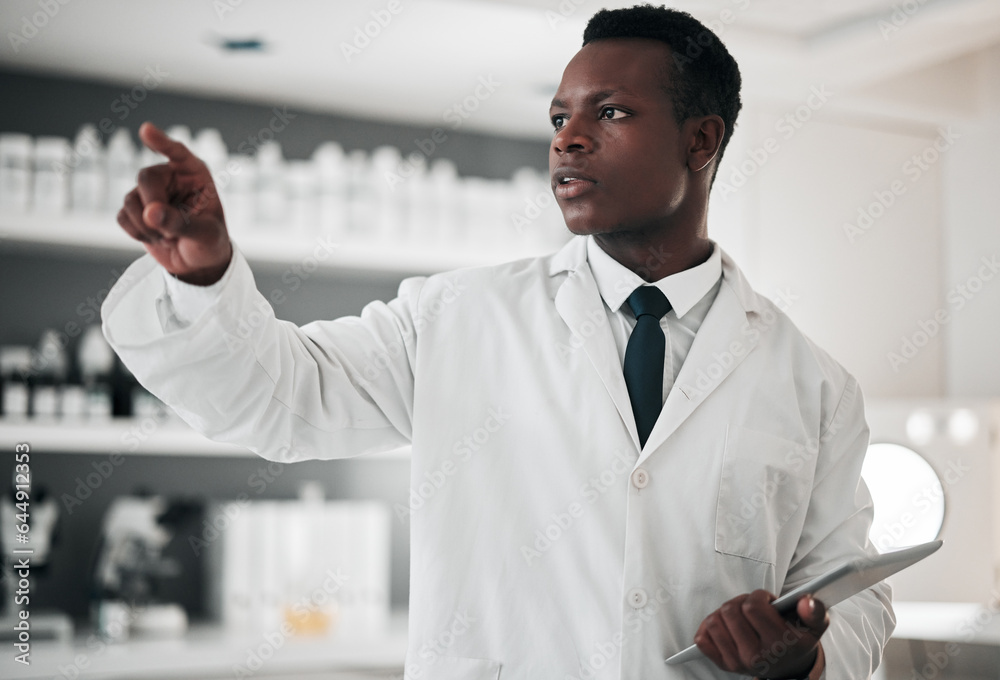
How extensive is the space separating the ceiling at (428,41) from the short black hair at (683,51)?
834mm

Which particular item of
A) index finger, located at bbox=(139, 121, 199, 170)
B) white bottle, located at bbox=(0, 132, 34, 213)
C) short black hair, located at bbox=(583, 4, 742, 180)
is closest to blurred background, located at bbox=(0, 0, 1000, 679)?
white bottle, located at bbox=(0, 132, 34, 213)

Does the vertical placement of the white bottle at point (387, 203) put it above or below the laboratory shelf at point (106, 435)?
above

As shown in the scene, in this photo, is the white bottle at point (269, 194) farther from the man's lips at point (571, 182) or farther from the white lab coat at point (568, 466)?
the man's lips at point (571, 182)

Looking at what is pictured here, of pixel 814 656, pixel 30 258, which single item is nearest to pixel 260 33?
pixel 30 258

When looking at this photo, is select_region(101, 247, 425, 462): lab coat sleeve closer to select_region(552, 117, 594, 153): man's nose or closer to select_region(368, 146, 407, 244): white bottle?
select_region(552, 117, 594, 153): man's nose

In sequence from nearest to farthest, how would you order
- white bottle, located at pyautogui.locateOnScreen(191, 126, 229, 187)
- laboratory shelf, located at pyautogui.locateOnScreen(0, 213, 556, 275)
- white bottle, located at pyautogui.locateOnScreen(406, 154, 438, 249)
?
laboratory shelf, located at pyautogui.locateOnScreen(0, 213, 556, 275)
white bottle, located at pyautogui.locateOnScreen(191, 126, 229, 187)
white bottle, located at pyautogui.locateOnScreen(406, 154, 438, 249)

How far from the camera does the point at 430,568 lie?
111cm

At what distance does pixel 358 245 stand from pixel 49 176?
76cm

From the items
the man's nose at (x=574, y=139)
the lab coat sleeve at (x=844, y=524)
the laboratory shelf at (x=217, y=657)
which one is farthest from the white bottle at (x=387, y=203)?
the lab coat sleeve at (x=844, y=524)

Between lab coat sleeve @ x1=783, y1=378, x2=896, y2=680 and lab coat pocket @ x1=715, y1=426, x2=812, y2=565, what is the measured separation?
0.27 ft

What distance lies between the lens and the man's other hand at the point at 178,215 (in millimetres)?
810

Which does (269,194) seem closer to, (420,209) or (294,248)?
(294,248)

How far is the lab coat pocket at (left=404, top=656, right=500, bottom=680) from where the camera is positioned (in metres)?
1.07

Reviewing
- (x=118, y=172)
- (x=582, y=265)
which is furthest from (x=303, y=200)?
(x=582, y=265)
